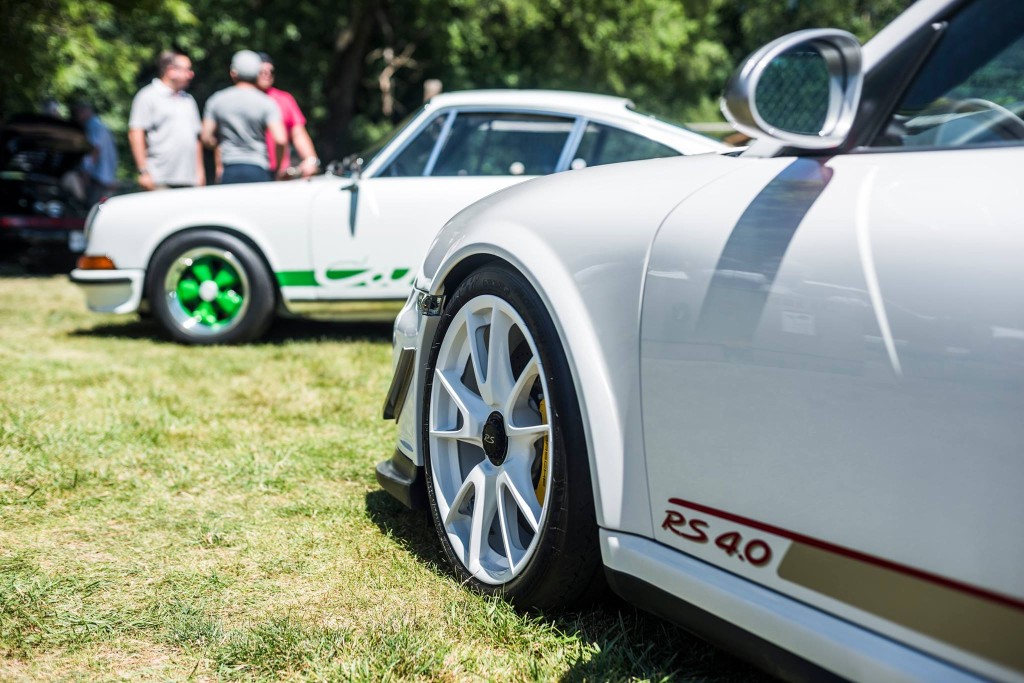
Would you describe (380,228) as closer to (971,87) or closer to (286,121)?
(286,121)

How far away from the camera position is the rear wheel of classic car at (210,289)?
6.71 meters

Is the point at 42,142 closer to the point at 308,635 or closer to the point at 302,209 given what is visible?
the point at 302,209

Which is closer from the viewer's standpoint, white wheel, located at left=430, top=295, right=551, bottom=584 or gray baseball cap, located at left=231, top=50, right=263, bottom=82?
white wheel, located at left=430, top=295, right=551, bottom=584

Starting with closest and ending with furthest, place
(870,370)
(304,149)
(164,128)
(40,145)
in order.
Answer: (870,370)
(304,149)
(164,128)
(40,145)

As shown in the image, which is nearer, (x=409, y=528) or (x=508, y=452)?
(x=508, y=452)

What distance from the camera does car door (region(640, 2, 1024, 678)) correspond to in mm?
1456

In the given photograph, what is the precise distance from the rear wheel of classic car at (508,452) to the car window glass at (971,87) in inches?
33.2

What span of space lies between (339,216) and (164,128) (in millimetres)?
2837

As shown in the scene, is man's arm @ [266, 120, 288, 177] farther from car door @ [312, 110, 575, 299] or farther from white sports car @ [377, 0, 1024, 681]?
white sports car @ [377, 0, 1024, 681]

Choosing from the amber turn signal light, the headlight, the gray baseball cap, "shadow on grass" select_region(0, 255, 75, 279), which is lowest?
"shadow on grass" select_region(0, 255, 75, 279)

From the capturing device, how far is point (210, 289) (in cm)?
686

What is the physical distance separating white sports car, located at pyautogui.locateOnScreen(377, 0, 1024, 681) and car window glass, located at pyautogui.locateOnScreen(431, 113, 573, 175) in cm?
374

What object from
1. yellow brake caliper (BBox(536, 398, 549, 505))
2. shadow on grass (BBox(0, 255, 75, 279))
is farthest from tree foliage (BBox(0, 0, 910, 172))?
yellow brake caliper (BBox(536, 398, 549, 505))

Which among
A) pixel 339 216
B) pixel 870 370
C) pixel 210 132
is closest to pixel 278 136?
pixel 210 132
